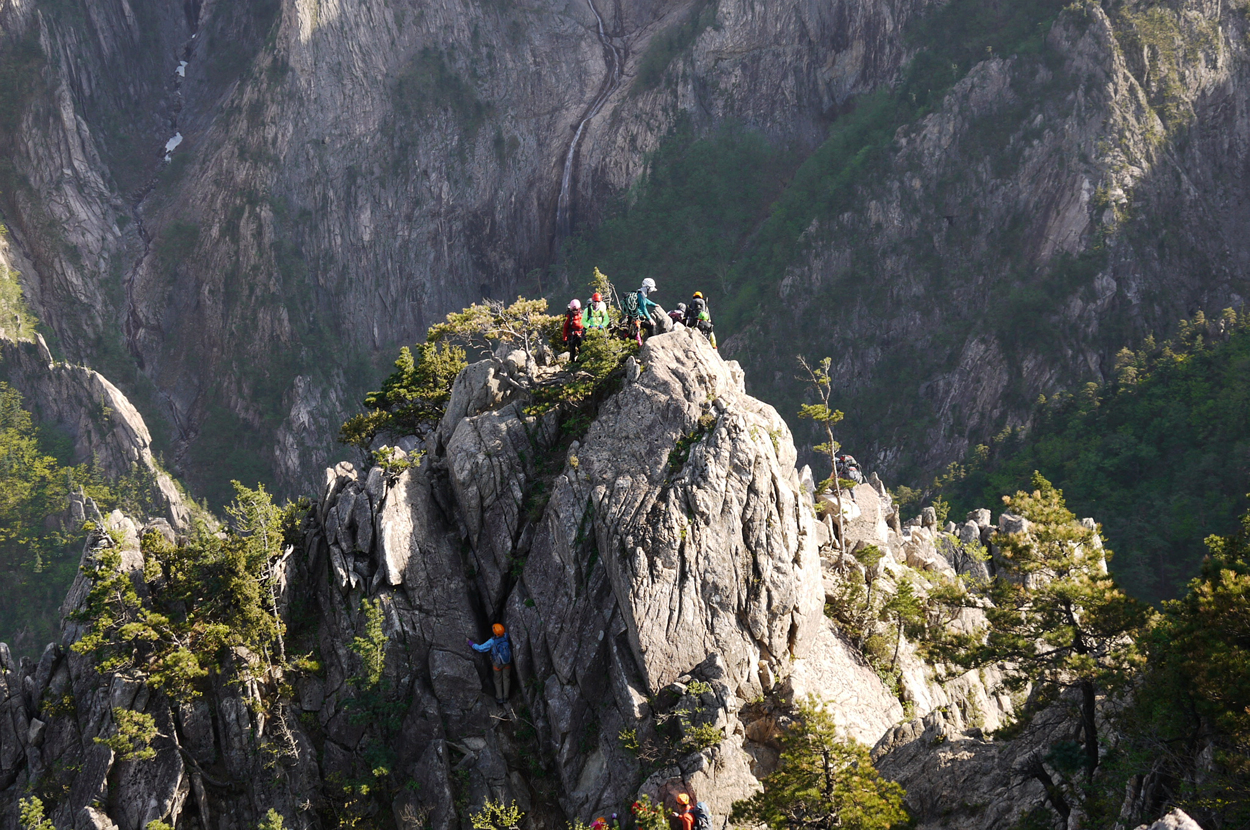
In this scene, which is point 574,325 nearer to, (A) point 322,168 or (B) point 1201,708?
(B) point 1201,708

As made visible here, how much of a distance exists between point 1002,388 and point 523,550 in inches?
2397

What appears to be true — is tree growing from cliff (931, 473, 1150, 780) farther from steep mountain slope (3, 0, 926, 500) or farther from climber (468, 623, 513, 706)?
steep mountain slope (3, 0, 926, 500)

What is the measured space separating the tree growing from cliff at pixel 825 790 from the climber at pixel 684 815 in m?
1.61

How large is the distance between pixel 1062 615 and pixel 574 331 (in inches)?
694

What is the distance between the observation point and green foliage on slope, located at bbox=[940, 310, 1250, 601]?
58.0m

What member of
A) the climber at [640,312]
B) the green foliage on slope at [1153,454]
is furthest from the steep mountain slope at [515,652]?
the green foliage on slope at [1153,454]

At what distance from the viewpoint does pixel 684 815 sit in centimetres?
2002

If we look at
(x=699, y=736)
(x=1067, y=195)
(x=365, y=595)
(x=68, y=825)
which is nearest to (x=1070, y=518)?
(x=699, y=736)

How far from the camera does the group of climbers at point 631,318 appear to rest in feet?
98.8

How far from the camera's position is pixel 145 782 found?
89.6 ft

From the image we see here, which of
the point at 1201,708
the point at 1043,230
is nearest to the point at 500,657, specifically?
the point at 1201,708

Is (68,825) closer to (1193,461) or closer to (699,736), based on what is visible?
(699,736)

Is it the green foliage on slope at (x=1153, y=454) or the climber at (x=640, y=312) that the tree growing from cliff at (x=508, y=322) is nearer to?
the climber at (x=640, y=312)

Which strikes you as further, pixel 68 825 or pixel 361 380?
pixel 361 380
